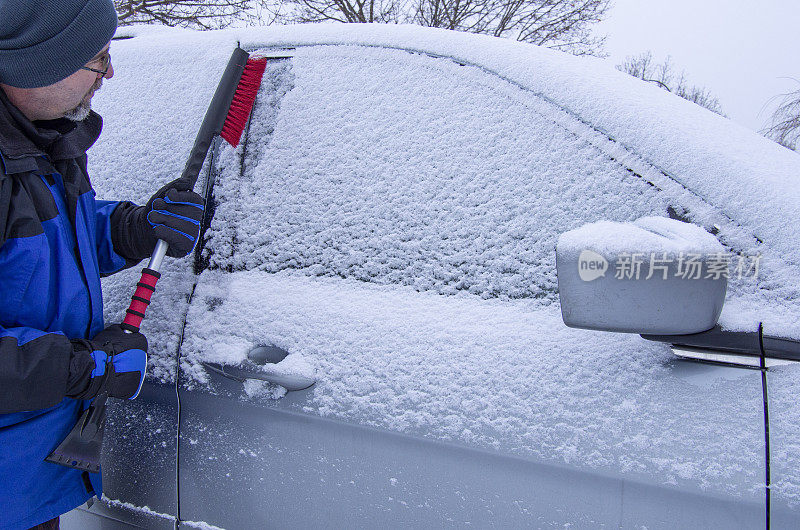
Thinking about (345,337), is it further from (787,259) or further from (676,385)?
(787,259)

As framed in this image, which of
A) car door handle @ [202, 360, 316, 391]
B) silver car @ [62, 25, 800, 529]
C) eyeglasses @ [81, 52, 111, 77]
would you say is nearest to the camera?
silver car @ [62, 25, 800, 529]

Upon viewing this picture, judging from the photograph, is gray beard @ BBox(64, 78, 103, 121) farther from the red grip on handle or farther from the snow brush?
the red grip on handle

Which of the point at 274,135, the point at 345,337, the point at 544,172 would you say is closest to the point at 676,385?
the point at 544,172

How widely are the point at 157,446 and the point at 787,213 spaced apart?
1.52 metres

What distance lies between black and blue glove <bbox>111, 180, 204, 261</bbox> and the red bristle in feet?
0.67

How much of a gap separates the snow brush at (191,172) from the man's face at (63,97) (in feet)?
0.91

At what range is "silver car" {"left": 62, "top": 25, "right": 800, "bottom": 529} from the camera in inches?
42.3

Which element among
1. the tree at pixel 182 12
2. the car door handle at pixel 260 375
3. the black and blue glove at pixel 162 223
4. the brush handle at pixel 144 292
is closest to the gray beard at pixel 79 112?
the black and blue glove at pixel 162 223

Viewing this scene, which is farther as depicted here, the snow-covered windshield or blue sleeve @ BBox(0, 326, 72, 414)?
the snow-covered windshield

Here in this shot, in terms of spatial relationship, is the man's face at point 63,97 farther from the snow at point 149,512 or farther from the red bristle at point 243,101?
the snow at point 149,512

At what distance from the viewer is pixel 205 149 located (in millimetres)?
1562

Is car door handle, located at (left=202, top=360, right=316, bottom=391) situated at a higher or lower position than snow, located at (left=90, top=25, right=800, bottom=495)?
lower

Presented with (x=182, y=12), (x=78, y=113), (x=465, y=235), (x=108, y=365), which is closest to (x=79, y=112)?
(x=78, y=113)

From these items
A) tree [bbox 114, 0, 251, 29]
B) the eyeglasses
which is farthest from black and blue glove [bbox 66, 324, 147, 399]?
tree [bbox 114, 0, 251, 29]
